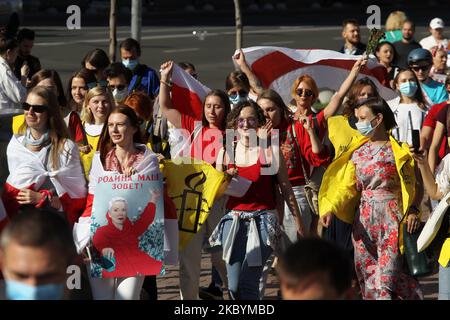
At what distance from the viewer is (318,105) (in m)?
15.2

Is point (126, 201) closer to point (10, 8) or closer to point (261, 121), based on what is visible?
point (261, 121)

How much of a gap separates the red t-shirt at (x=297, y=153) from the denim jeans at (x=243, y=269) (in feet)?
3.61

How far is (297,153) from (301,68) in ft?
8.52

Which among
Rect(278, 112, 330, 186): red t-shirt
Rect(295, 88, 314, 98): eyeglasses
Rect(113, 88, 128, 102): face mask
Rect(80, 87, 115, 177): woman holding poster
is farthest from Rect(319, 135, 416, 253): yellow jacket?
Rect(113, 88, 128, 102): face mask

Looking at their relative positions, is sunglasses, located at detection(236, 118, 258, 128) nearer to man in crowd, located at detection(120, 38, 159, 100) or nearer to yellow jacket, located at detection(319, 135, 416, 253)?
yellow jacket, located at detection(319, 135, 416, 253)

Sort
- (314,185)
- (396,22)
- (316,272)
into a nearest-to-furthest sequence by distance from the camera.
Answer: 1. (316,272)
2. (314,185)
3. (396,22)

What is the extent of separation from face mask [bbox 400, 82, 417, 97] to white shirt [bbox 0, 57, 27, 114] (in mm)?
3571

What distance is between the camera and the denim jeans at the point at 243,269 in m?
8.49

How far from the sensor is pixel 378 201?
877 centimetres

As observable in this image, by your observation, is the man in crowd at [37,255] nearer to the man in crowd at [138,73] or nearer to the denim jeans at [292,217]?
the denim jeans at [292,217]

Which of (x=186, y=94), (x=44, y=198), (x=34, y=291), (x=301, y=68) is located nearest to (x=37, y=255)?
(x=34, y=291)

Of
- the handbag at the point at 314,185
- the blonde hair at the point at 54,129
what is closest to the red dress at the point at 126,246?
the blonde hair at the point at 54,129

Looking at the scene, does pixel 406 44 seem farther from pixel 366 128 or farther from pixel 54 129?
pixel 54 129

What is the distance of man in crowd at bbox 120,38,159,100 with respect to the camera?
11.9 m
